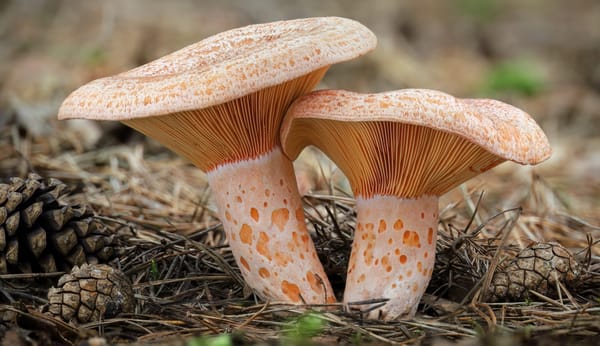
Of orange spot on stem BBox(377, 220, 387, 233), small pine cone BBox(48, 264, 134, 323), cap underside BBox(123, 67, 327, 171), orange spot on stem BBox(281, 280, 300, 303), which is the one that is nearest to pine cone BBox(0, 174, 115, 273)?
small pine cone BBox(48, 264, 134, 323)

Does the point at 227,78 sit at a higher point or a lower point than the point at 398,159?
higher

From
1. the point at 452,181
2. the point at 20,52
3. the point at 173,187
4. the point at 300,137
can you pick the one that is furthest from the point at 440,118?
the point at 20,52

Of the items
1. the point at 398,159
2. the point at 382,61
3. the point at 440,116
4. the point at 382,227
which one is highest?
the point at 382,61

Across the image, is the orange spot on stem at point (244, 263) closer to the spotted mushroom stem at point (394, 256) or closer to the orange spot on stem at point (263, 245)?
the orange spot on stem at point (263, 245)

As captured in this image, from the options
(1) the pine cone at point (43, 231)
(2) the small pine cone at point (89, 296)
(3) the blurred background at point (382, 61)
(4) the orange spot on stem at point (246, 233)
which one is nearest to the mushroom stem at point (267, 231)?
(4) the orange spot on stem at point (246, 233)

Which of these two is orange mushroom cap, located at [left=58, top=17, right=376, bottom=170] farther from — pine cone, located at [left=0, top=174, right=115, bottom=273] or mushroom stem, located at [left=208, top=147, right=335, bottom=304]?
pine cone, located at [left=0, top=174, right=115, bottom=273]

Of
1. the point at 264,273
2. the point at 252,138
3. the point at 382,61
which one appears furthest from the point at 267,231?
the point at 382,61

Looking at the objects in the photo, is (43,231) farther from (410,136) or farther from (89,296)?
(410,136)
